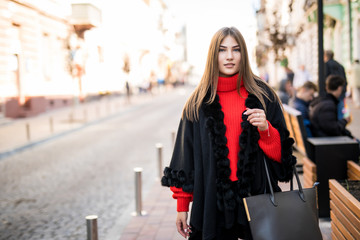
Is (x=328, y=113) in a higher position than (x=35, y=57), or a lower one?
lower

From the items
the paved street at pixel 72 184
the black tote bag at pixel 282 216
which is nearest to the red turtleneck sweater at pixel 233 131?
the black tote bag at pixel 282 216

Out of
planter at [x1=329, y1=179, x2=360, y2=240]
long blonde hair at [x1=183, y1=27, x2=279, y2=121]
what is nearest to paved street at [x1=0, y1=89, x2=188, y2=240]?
planter at [x1=329, y1=179, x2=360, y2=240]

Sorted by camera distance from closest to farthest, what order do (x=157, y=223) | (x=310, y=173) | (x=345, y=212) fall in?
(x=345, y=212), (x=310, y=173), (x=157, y=223)

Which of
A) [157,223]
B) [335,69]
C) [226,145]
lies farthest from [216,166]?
[335,69]

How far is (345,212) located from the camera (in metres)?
2.96

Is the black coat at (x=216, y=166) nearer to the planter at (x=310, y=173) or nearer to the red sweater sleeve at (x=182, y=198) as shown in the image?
the red sweater sleeve at (x=182, y=198)

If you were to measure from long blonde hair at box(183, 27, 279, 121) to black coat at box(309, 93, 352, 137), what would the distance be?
3.26 m

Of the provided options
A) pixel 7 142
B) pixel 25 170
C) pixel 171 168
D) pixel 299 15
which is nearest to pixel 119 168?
pixel 25 170

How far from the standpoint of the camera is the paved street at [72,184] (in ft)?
17.5

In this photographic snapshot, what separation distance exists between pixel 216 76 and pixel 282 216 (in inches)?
32.7

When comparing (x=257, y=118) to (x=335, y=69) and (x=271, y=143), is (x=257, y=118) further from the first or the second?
(x=335, y=69)

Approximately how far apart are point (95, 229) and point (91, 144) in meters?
8.76

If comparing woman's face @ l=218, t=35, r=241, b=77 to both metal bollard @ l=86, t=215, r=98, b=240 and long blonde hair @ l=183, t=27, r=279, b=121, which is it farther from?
metal bollard @ l=86, t=215, r=98, b=240

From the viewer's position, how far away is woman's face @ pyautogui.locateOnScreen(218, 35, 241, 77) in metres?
2.33
